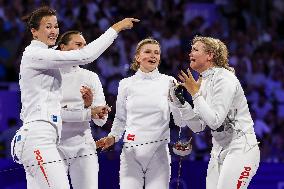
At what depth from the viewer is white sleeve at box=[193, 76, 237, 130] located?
4.75 m

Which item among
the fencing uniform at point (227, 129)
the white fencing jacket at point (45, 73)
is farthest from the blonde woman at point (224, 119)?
the white fencing jacket at point (45, 73)

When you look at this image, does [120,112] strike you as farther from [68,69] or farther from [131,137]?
[68,69]

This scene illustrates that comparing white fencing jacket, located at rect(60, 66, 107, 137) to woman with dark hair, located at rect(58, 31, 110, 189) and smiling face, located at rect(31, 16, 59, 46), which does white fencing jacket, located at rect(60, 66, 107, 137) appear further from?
smiling face, located at rect(31, 16, 59, 46)

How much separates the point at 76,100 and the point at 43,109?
33.9 inches

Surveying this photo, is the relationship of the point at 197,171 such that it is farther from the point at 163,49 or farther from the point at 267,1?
the point at 267,1

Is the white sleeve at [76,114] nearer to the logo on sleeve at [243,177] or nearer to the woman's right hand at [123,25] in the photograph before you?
the woman's right hand at [123,25]

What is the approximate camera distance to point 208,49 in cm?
515

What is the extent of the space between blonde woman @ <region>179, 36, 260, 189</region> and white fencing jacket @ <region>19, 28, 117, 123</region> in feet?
2.04

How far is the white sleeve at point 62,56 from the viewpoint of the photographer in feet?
15.3

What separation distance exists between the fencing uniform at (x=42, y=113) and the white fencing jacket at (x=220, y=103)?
2.46ft

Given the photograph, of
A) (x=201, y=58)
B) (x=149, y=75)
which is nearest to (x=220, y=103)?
(x=201, y=58)

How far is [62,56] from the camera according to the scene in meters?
4.66

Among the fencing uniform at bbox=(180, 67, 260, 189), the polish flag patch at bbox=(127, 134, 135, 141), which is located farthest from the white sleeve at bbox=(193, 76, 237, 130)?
the polish flag patch at bbox=(127, 134, 135, 141)

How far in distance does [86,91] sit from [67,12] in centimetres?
428
